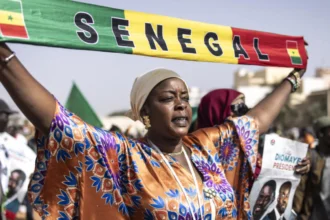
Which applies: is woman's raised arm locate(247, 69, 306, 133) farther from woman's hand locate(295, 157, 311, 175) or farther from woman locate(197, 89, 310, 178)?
woman's hand locate(295, 157, 311, 175)

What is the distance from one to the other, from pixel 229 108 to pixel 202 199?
1.42 metres

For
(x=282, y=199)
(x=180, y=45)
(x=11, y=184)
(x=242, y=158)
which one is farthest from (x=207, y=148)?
(x=11, y=184)

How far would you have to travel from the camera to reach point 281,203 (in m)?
4.40

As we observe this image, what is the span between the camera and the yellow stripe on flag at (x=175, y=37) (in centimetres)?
327

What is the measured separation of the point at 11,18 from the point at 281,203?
2539 mm

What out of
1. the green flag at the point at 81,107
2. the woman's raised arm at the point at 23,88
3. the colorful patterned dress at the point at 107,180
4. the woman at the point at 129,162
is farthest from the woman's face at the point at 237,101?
the green flag at the point at 81,107

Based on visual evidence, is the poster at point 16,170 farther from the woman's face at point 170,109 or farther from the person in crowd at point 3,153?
the woman's face at point 170,109

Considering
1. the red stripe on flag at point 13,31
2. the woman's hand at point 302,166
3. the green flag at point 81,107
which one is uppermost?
the green flag at point 81,107

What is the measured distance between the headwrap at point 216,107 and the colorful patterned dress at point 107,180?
1.11 meters

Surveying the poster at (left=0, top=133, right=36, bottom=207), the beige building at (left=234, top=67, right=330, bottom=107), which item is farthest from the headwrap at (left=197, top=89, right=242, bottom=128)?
the beige building at (left=234, top=67, right=330, bottom=107)

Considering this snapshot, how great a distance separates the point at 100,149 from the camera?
2.99m

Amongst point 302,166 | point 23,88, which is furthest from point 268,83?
point 23,88

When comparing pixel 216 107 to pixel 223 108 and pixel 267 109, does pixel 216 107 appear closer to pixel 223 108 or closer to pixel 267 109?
pixel 223 108

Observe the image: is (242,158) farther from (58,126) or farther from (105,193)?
(58,126)
